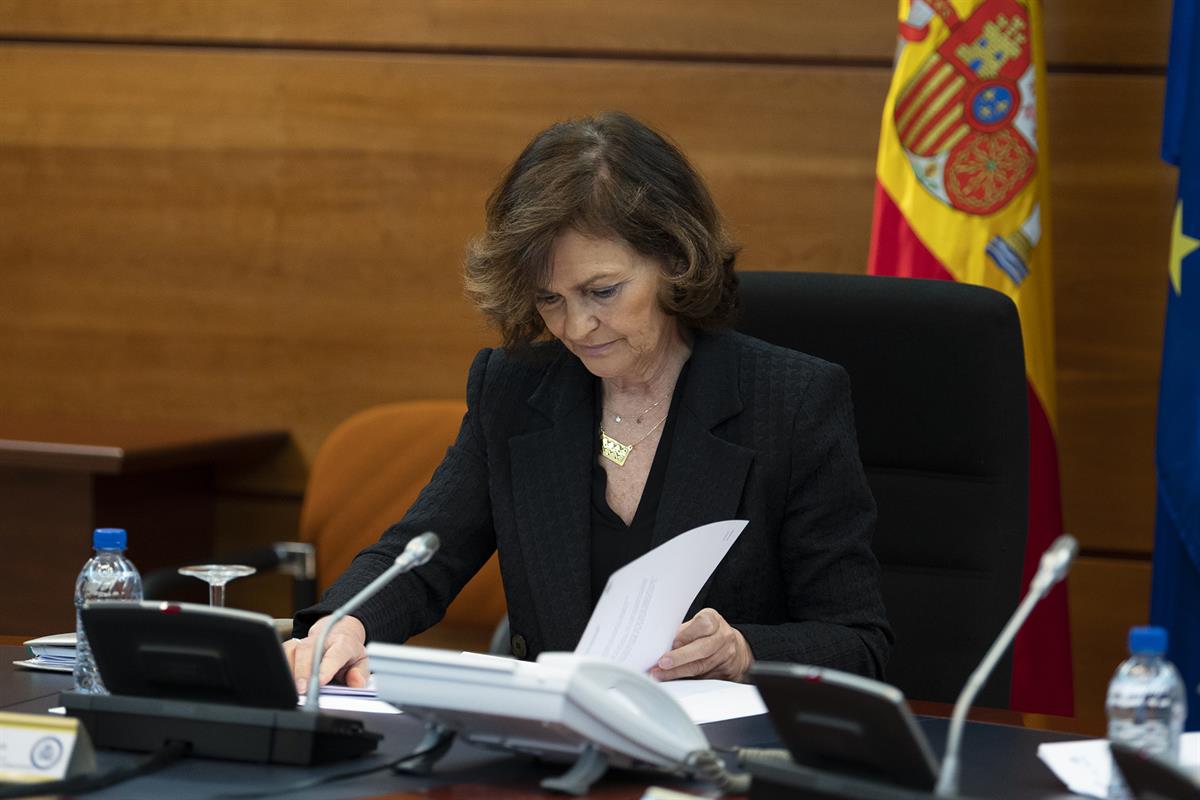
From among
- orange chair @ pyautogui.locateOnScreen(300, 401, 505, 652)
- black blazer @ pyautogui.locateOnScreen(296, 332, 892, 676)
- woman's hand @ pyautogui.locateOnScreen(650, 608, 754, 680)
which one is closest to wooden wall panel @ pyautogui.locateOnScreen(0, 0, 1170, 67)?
orange chair @ pyautogui.locateOnScreen(300, 401, 505, 652)

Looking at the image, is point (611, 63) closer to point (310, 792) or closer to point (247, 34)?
point (247, 34)

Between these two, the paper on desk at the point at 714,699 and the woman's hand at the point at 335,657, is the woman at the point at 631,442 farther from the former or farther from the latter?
the paper on desk at the point at 714,699

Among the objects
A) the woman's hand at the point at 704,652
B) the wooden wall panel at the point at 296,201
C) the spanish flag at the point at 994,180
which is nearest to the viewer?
the woman's hand at the point at 704,652

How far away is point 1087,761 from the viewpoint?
1.42 metres

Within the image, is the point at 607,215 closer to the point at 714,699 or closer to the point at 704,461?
the point at 704,461

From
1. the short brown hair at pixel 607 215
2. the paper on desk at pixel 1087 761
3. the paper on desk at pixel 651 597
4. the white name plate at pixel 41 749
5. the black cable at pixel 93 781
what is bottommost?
the black cable at pixel 93 781

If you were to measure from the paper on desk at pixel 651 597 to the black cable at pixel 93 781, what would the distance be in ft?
1.30

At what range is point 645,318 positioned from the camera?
207 cm

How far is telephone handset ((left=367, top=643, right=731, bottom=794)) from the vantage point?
1302 millimetres

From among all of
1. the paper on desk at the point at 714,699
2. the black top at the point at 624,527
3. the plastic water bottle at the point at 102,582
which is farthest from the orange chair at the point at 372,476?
the paper on desk at the point at 714,699

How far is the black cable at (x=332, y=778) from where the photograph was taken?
1.30m

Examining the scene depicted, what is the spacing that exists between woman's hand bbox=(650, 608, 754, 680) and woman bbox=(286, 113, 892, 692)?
0.56 ft

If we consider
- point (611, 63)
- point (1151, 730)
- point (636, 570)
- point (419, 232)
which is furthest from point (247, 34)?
point (1151, 730)

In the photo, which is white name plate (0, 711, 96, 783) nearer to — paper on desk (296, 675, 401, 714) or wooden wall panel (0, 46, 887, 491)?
paper on desk (296, 675, 401, 714)
